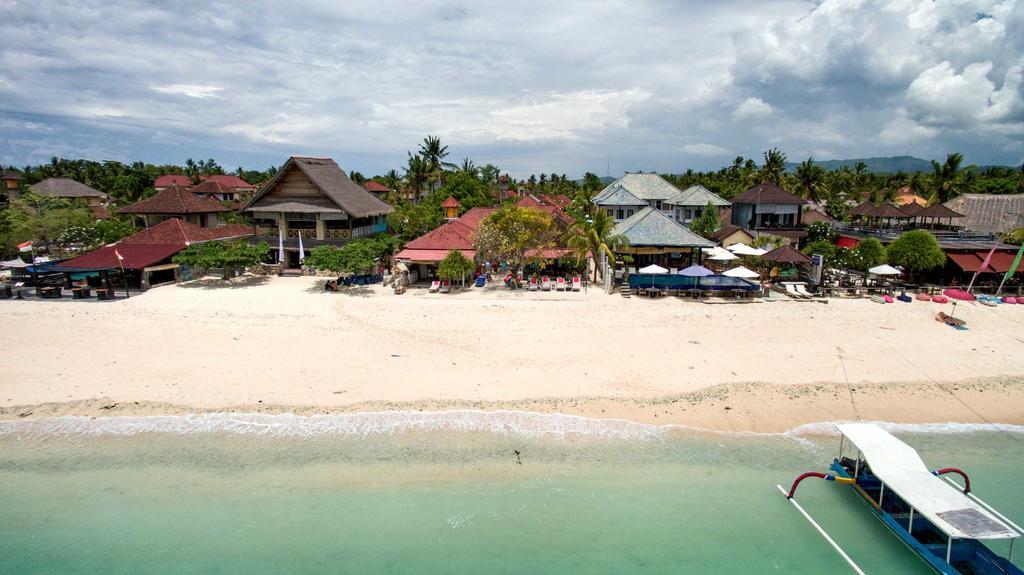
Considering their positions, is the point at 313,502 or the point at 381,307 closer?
the point at 313,502

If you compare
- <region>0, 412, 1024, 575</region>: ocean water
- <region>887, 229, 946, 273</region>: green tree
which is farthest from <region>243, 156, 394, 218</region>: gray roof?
<region>887, 229, 946, 273</region>: green tree

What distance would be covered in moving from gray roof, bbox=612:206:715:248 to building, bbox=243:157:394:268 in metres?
16.7

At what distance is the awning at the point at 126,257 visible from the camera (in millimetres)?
25078

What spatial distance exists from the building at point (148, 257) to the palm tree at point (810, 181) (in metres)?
56.0

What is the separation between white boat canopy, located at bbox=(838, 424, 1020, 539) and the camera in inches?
352

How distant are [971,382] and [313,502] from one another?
20.2 m

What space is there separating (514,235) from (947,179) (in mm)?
52964

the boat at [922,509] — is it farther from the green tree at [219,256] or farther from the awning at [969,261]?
the green tree at [219,256]

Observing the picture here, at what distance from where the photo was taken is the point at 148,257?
26.7 meters

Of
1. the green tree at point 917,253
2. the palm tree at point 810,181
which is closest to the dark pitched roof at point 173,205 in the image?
the green tree at point 917,253

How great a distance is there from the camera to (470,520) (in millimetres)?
11156

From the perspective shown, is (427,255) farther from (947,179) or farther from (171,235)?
(947,179)

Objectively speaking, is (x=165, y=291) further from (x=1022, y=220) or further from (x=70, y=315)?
(x=1022, y=220)

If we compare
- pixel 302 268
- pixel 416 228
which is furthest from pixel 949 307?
pixel 302 268
